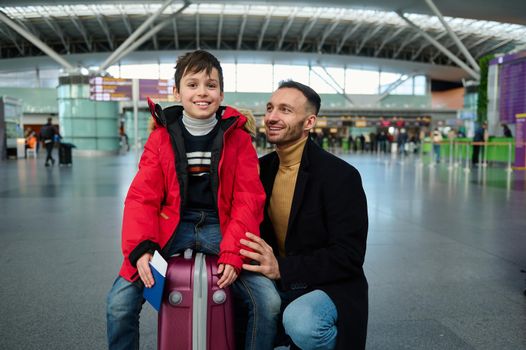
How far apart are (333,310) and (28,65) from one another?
175 feet

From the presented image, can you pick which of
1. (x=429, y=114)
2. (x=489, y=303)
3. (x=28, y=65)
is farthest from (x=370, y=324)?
(x=28, y=65)

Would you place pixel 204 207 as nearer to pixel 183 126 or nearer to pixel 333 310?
pixel 183 126

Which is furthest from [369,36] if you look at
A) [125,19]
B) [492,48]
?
[125,19]

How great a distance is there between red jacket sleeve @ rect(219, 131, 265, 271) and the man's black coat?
0.64ft

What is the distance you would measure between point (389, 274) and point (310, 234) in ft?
6.53

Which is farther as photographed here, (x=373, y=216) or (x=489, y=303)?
(x=373, y=216)

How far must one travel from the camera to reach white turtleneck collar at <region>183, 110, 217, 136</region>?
1.98 metres

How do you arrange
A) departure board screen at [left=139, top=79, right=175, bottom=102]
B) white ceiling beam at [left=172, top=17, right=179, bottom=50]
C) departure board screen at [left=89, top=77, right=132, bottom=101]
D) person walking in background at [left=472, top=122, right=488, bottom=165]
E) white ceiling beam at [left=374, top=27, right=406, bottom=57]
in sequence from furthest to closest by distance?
white ceiling beam at [left=374, top=27, right=406, bottom=57], white ceiling beam at [left=172, top=17, right=179, bottom=50], departure board screen at [left=89, top=77, right=132, bottom=101], departure board screen at [left=139, top=79, right=175, bottom=102], person walking in background at [left=472, top=122, right=488, bottom=165]

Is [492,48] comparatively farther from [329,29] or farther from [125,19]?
[125,19]

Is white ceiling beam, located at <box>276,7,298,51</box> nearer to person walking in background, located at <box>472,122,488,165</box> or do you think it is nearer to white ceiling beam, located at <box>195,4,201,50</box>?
white ceiling beam, located at <box>195,4,201,50</box>

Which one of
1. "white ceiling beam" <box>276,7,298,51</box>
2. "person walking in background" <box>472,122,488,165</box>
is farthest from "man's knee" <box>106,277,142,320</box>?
"white ceiling beam" <box>276,7,298,51</box>

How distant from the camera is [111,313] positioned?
172 centimetres

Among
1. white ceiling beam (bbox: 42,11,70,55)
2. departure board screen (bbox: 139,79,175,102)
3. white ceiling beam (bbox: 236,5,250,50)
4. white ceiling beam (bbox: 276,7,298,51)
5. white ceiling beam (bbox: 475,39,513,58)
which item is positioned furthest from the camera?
white ceiling beam (bbox: 475,39,513,58)

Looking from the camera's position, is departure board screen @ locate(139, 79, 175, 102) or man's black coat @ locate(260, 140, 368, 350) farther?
departure board screen @ locate(139, 79, 175, 102)
